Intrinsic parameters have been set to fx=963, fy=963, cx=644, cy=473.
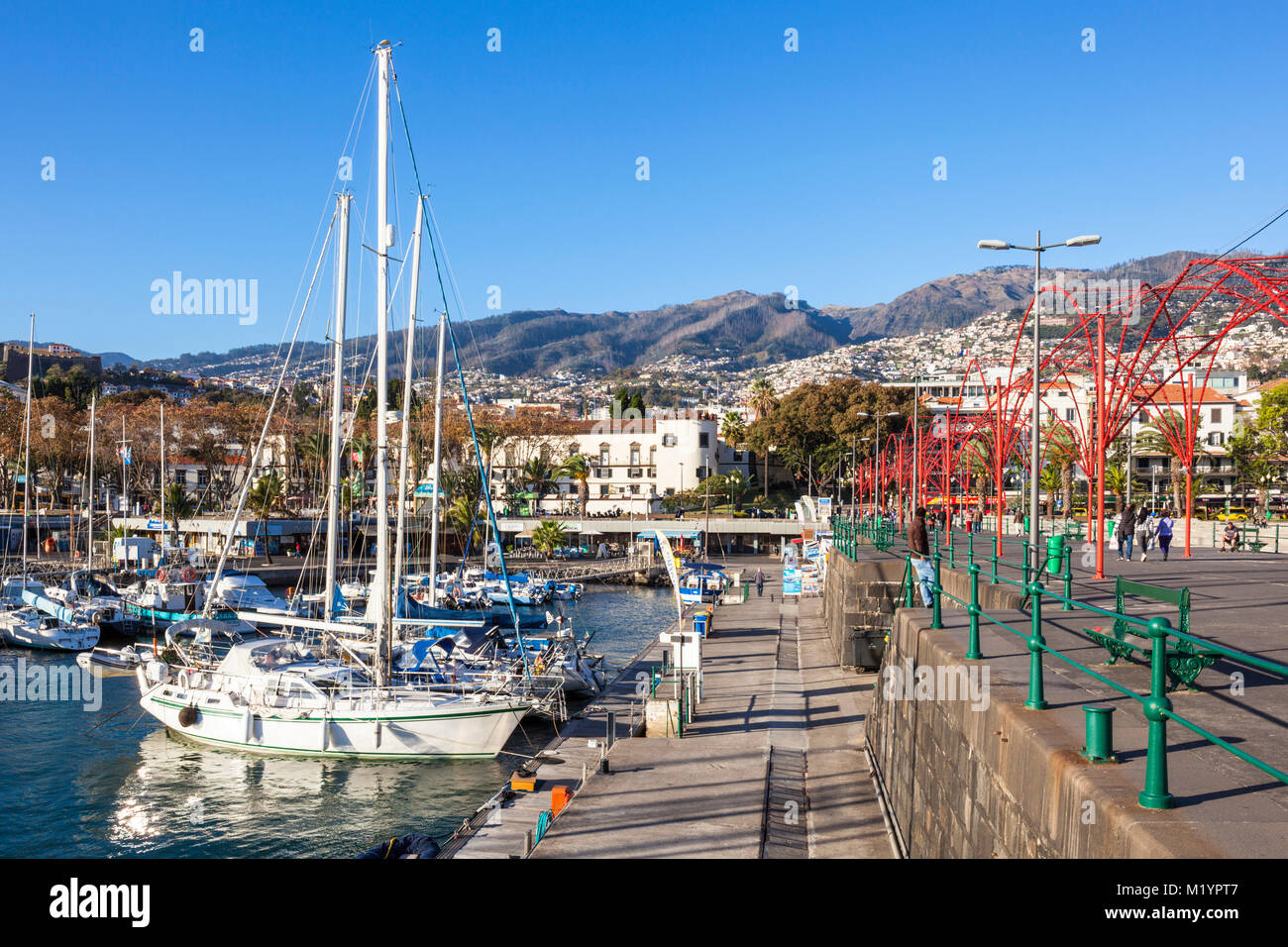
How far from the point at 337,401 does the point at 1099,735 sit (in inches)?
972

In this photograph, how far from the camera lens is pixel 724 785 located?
51.2 ft

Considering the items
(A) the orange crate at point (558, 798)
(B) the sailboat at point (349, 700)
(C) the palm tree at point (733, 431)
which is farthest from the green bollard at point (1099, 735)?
(C) the palm tree at point (733, 431)

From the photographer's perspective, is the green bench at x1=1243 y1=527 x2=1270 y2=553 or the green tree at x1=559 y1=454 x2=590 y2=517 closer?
the green bench at x1=1243 y1=527 x2=1270 y2=553

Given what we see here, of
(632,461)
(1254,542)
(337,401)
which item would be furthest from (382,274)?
(632,461)

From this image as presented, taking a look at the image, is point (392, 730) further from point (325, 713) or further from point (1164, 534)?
point (1164, 534)

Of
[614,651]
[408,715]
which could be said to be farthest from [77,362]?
[408,715]

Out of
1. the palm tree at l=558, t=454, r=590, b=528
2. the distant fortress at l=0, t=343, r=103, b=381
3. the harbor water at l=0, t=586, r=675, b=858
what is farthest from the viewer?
the distant fortress at l=0, t=343, r=103, b=381

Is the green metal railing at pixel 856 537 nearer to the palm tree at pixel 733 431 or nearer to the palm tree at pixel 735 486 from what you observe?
the palm tree at pixel 735 486

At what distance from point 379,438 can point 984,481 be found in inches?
3358

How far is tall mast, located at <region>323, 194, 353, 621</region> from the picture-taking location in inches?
990

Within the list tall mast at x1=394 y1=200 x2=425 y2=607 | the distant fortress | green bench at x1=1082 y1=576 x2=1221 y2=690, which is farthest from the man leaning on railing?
the distant fortress

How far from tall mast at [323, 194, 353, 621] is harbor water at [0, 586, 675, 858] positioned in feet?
17.2

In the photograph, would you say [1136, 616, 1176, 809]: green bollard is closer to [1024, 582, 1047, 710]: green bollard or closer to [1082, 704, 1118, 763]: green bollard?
[1082, 704, 1118, 763]: green bollard
